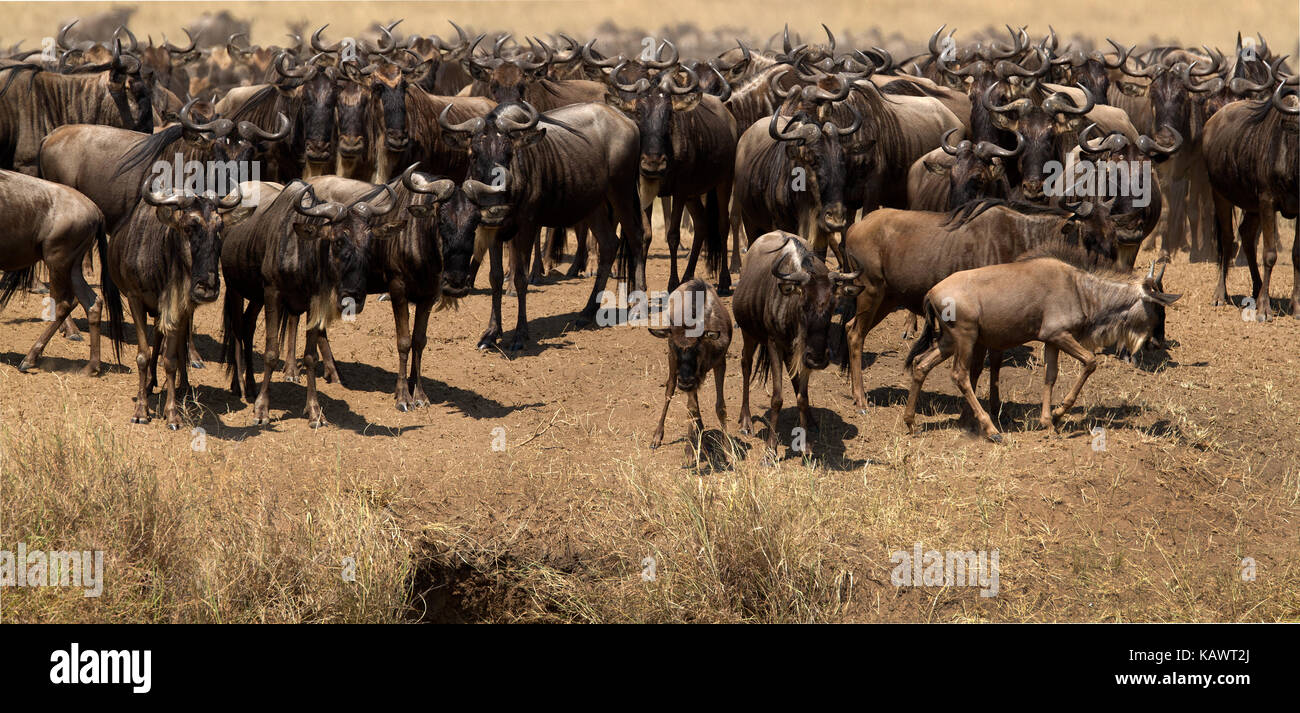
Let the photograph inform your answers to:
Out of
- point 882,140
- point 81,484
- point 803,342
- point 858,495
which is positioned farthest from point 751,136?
point 81,484

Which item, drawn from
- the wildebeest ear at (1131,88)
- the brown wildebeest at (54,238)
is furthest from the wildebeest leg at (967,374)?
the wildebeest ear at (1131,88)

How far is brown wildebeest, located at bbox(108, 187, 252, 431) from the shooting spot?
353 inches

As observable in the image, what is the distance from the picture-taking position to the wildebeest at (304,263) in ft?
30.9

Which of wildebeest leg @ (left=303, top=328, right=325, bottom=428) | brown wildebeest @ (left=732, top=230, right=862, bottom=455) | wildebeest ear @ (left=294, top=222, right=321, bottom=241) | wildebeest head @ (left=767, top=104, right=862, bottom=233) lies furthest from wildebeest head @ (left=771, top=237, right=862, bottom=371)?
wildebeest leg @ (left=303, top=328, right=325, bottom=428)

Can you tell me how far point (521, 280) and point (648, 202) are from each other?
1.67 metres

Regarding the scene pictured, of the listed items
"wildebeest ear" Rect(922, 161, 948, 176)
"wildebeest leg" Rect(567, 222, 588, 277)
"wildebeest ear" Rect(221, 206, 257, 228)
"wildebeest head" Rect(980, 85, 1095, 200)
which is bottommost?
"wildebeest leg" Rect(567, 222, 588, 277)

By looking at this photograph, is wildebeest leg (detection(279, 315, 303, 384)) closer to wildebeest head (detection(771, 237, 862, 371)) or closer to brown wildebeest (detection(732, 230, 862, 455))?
brown wildebeest (detection(732, 230, 862, 455))

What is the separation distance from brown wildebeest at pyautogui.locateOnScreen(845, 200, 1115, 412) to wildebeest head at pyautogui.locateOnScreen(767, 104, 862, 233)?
2.99 feet

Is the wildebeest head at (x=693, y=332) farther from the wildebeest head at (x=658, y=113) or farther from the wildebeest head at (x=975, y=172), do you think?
the wildebeest head at (x=658, y=113)

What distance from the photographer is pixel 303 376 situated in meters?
10.6

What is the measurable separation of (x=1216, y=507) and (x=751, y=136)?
233 inches

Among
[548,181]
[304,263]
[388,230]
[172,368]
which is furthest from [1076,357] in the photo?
[172,368]

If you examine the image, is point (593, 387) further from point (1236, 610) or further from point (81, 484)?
point (1236, 610)

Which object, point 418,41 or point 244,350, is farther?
point 418,41
